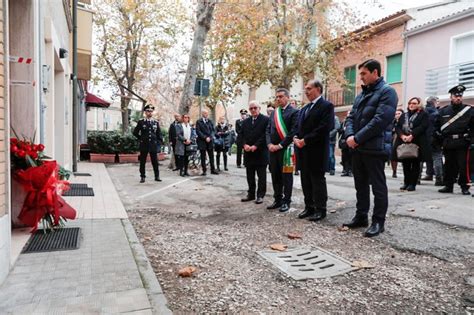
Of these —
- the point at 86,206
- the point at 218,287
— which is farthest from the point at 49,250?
the point at 86,206

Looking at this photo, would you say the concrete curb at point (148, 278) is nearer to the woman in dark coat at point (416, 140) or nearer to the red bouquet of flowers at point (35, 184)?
the red bouquet of flowers at point (35, 184)

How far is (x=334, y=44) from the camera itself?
1992cm

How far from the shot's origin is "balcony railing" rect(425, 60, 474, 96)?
16828 mm

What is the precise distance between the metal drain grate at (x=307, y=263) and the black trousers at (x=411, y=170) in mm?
4493

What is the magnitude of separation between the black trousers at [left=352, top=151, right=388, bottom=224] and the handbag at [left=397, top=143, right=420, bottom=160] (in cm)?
338

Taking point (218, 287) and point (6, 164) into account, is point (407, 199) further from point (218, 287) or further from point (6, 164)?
point (6, 164)

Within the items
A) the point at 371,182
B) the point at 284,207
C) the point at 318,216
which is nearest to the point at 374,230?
the point at 371,182

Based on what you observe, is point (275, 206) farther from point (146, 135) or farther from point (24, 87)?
point (146, 135)

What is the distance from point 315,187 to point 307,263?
1.78 meters

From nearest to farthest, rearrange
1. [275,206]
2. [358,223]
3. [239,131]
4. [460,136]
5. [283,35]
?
[358,223] → [275,206] → [460,136] → [239,131] → [283,35]

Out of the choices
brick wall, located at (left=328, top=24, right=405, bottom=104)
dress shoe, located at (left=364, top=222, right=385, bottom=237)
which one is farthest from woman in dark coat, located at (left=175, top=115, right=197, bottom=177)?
brick wall, located at (left=328, top=24, right=405, bottom=104)

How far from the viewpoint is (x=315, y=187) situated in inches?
218

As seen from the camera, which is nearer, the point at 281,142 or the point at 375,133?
the point at 375,133

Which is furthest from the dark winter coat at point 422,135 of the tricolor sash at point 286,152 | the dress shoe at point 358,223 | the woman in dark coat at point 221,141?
the woman in dark coat at point 221,141
